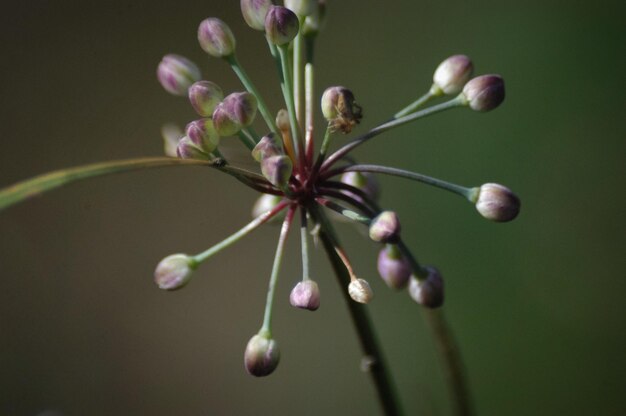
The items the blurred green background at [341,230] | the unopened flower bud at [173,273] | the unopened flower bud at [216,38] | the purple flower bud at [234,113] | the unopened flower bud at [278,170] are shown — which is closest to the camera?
the unopened flower bud at [278,170]

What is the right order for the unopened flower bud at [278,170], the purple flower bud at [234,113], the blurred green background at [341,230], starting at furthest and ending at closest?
the blurred green background at [341,230] → the purple flower bud at [234,113] → the unopened flower bud at [278,170]

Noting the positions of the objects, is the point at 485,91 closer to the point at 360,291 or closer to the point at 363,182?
the point at 363,182

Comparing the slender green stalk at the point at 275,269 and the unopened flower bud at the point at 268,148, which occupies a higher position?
the unopened flower bud at the point at 268,148

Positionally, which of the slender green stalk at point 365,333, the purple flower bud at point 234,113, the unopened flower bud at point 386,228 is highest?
the purple flower bud at point 234,113

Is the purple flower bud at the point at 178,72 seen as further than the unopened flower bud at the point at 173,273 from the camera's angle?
Yes

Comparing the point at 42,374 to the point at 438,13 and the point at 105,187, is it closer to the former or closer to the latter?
the point at 105,187

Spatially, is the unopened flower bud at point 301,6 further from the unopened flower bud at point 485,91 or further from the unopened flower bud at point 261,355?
the unopened flower bud at point 261,355

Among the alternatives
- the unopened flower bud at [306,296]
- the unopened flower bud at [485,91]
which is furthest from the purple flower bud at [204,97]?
the unopened flower bud at [485,91]

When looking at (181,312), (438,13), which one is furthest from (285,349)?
(438,13)
